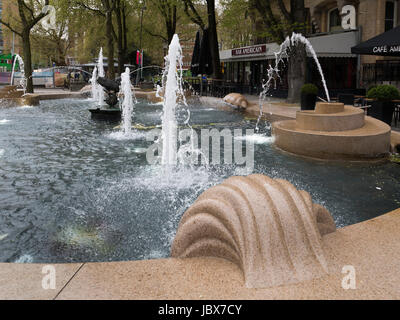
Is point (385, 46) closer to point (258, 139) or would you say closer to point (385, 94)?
point (385, 94)

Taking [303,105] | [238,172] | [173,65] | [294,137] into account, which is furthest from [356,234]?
[303,105]

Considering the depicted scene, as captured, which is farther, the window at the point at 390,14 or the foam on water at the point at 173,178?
the window at the point at 390,14

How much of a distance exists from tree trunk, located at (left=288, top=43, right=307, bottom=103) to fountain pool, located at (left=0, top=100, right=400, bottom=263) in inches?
416

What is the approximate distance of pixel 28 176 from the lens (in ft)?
25.0

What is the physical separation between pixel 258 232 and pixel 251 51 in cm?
3129

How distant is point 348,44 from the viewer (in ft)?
84.2

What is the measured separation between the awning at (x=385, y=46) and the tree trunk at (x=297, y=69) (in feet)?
23.2

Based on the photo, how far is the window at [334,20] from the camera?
3039 centimetres

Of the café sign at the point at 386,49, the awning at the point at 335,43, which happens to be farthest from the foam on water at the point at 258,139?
the awning at the point at 335,43

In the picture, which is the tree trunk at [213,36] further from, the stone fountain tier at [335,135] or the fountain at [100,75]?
the stone fountain tier at [335,135]

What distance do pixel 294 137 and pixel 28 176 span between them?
549 centimetres

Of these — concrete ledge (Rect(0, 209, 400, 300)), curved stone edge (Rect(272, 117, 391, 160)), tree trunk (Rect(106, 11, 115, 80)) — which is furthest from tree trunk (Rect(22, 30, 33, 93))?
concrete ledge (Rect(0, 209, 400, 300))

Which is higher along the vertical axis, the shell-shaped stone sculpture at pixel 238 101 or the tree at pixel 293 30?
the tree at pixel 293 30
